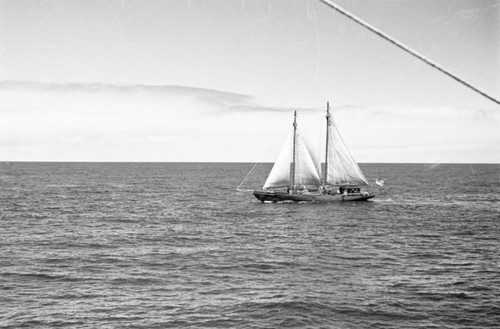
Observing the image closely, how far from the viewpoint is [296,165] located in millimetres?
85688

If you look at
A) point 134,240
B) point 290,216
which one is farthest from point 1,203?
point 290,216

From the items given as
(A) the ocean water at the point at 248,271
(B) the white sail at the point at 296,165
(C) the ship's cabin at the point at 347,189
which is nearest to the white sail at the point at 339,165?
(C) the ship's cabin at the point at 347,189

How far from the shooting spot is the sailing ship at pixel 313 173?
8488 centimetres

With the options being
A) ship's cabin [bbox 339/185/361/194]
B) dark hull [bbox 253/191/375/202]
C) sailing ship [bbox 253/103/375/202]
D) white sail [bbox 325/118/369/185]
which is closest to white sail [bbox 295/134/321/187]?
sailing ship [bbox 253/103/375/202]

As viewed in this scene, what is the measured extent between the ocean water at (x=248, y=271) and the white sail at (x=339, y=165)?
1955 centimetres

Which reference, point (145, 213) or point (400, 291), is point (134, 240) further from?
point (400, 291)

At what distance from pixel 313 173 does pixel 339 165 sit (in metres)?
5.87

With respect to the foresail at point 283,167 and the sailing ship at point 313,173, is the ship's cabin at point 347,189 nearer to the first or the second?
the sailing ship at point 313,173

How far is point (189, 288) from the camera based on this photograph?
3212 cm

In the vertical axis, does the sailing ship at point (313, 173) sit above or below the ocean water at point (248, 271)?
above

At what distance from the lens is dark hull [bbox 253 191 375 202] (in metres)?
86.7

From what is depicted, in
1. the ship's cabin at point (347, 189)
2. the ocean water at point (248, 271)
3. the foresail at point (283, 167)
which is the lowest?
the ocean water at point (248, 271)

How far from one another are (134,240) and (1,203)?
46665 mm

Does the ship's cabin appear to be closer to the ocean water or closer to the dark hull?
the dark hull
